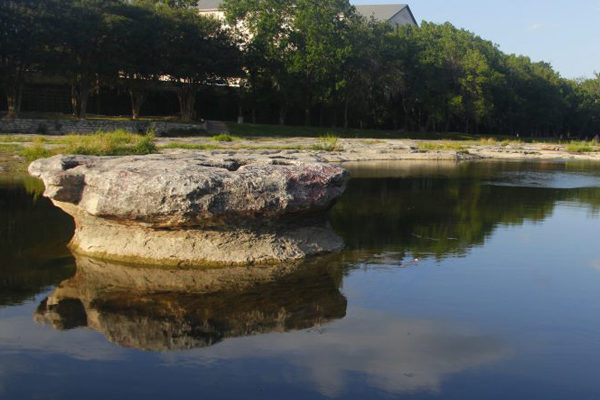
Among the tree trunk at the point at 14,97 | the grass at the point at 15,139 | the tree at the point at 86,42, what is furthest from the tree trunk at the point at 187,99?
the grass at the point at 15,139

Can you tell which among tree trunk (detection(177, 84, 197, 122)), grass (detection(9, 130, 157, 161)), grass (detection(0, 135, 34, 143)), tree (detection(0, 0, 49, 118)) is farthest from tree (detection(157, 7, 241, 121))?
grass (detection(9, 130, 157, 161))

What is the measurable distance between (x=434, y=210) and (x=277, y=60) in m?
41.1

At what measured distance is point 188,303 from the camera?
7.96m

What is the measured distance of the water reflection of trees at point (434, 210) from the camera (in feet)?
39.7

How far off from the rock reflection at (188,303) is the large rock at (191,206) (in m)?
0.48

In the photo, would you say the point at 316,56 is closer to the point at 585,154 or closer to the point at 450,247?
the point at 585,154

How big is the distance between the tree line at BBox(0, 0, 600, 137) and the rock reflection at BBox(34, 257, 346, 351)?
35.5 meters

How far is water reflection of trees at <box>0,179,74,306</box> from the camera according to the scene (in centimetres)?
878

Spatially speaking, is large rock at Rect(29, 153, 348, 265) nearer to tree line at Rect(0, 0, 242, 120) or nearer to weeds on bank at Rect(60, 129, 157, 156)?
weeds on bank at Rect(60, 129, 157, 156)

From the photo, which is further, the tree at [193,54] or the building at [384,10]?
the building at [384,10]

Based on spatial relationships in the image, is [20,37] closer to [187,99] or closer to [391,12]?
[187,99]

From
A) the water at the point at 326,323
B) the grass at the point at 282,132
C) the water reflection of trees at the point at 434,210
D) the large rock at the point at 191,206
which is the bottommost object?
the water at the point at 326,323

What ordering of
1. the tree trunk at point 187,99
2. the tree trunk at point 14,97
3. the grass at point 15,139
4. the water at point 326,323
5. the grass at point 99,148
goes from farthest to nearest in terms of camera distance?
the tree trunk at point 187,99, the tree trunk at point 14,97, the grass at point 15,139, the grass at point 99,148, the water at point 326,323

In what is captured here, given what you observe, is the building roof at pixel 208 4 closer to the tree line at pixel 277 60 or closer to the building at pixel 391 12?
the building at pixel 391 12
